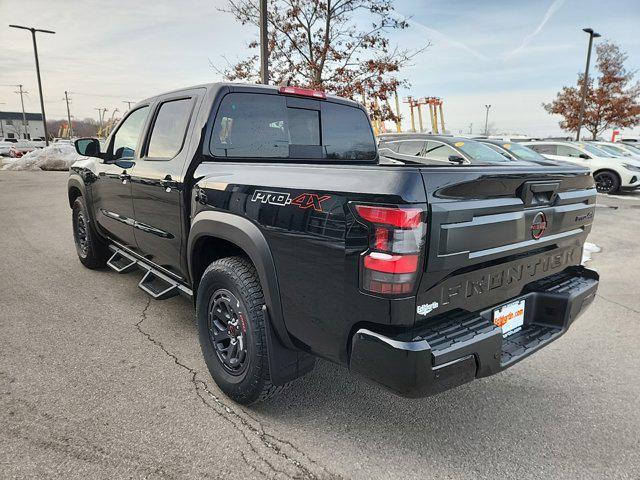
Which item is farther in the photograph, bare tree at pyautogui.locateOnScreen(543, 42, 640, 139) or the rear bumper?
bare tree at pyautogui.locateOnScreen(543, 42, 640, 139)

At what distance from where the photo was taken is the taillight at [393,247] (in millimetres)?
1800

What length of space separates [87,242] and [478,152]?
8329 millimetres

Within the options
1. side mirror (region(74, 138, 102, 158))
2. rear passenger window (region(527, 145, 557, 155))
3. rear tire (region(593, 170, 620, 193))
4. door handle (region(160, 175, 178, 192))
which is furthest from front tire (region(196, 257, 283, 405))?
rear passenger window (region(527, 145, 557, 155))

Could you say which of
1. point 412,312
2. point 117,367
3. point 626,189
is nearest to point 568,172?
point 412,312

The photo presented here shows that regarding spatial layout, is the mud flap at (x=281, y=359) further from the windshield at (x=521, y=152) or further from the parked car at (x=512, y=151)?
the windshield at (x=521, y=152)

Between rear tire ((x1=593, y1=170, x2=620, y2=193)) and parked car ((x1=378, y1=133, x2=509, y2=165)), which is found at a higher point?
parked car ((x1=378, y1=133, x2=509, y2=165))

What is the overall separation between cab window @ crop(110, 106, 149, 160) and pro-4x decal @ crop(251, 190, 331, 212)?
6.52 feet

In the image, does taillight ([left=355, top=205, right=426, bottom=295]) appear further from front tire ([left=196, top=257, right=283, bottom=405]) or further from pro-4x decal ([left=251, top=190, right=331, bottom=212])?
front tire ([left=196, top=257, right=283, bottom=405])

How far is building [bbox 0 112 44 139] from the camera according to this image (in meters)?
105

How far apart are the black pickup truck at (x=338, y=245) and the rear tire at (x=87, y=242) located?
175 cm

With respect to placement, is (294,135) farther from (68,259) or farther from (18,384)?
(68,259)

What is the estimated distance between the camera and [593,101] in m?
27.9

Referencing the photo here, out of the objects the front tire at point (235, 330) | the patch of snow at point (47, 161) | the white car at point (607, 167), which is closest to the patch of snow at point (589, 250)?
the front tire at point (235, 330)

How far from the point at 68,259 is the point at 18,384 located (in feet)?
11.1
